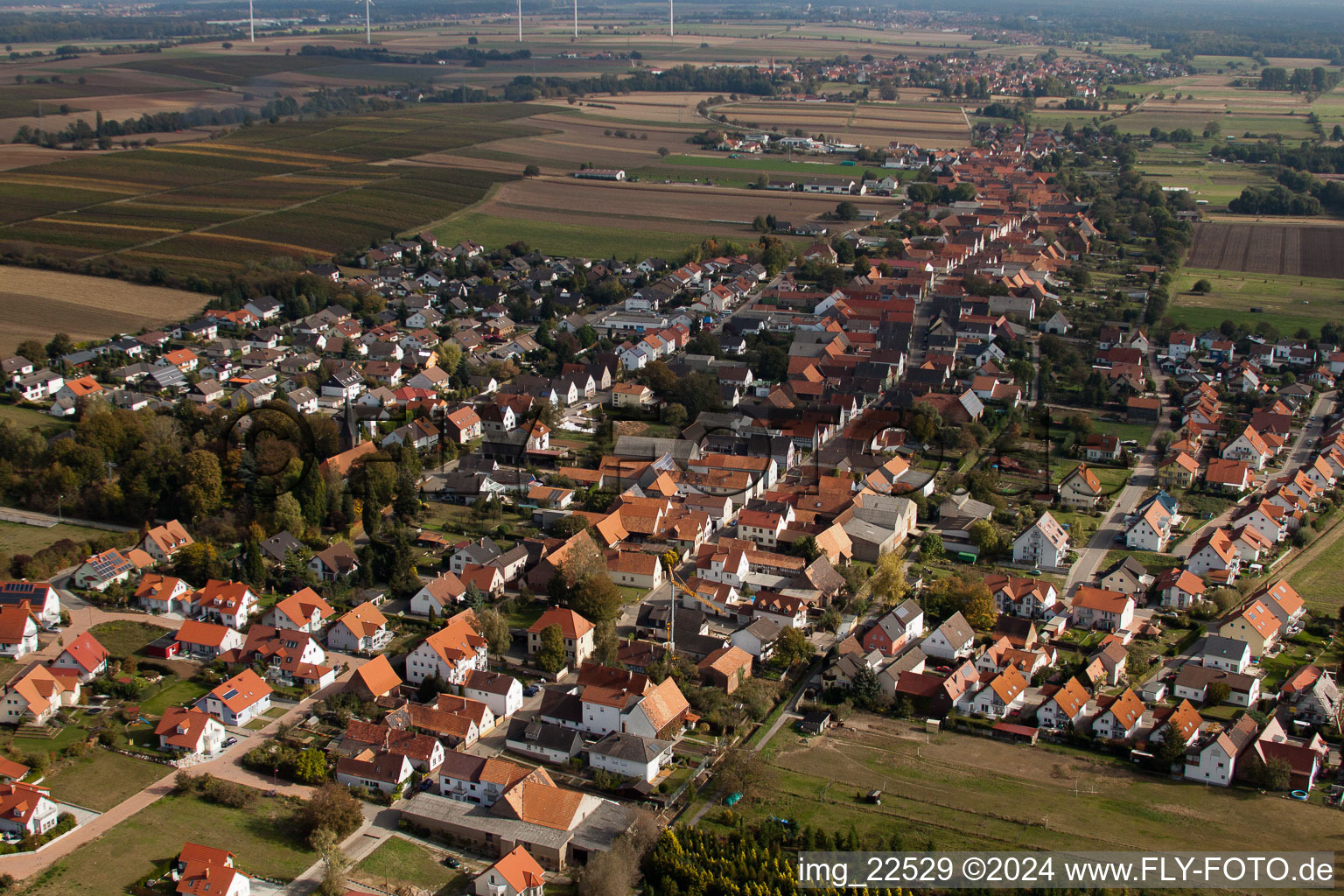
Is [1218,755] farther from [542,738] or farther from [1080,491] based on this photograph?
[1080,491]

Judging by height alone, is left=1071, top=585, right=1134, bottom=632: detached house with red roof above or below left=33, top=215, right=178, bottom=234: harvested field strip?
below

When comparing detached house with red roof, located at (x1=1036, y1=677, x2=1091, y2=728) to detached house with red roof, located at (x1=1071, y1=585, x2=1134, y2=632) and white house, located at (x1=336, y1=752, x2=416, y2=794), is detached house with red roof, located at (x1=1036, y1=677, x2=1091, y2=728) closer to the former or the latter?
detached house with red roof, located at (x1=1071, y1=585, x2=1134, y2=632)

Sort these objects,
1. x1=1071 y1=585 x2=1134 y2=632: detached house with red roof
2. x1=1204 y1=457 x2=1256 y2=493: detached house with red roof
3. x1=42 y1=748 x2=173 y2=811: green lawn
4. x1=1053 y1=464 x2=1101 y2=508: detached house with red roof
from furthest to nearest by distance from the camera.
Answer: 1. x1=1204 y1=457 x2=1256 y2=493: detached house with red roof
2. x1=1053 y1=464 x2=1101 y2=508: detached house with red roof
3. x1=1071 y1=585 x2=1134 y2=632: detached house with red roof
4. x1=42 y1=748 x2=173 y2=811: green lawn

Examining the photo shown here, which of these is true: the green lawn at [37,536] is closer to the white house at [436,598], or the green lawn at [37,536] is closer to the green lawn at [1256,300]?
the white house at [436,598]

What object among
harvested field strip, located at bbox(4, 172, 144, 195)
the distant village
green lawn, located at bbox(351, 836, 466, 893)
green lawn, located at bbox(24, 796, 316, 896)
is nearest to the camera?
green lawn, located at bbox(24, 796, 316, 896)

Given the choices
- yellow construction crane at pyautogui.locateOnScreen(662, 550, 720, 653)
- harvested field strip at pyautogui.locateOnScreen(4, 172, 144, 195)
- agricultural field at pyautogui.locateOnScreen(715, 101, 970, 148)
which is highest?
agricultural field at pyautogui.locateOnScreen(715, 101, 970, 148)

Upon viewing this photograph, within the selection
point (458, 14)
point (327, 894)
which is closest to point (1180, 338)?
point (327, 894)

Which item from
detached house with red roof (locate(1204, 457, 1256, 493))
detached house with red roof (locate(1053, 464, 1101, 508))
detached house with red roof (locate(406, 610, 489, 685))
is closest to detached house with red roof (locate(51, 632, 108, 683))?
detached house with red roof (locate(406, 610, 489, 685))
